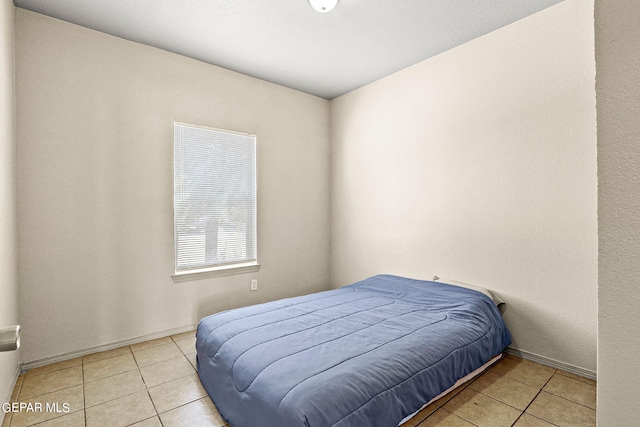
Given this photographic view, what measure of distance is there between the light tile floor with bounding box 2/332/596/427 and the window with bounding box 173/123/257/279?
1.00 metres

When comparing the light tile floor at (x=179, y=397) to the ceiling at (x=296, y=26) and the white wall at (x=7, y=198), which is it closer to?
the white wall at (x=7, y=198)

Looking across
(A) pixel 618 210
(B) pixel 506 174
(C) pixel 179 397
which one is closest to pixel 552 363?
(B) pixel 506 174

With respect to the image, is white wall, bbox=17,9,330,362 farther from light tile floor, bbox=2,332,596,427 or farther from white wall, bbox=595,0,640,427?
white wall, bbox=595,0,640,427

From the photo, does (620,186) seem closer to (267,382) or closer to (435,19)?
(267,382)

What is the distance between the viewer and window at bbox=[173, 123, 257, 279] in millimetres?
3115

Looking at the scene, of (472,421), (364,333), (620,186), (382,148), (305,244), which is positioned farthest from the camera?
(305,244)

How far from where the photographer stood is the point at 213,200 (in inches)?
130

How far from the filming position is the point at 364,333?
6.68 ft

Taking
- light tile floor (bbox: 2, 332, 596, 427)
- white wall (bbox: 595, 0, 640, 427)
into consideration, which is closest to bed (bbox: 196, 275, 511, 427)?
light tile floor (bbox: 2, 332, 596, 427)

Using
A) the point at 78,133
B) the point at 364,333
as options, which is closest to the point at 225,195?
the point at 78,133

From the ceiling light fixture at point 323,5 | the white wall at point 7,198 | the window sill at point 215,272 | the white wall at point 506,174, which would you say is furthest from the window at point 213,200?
the ceiling light fixture at point 323,5

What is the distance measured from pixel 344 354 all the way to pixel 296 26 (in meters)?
2.48

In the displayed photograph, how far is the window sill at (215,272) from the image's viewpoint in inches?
122

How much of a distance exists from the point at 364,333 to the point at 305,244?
2.11 m
